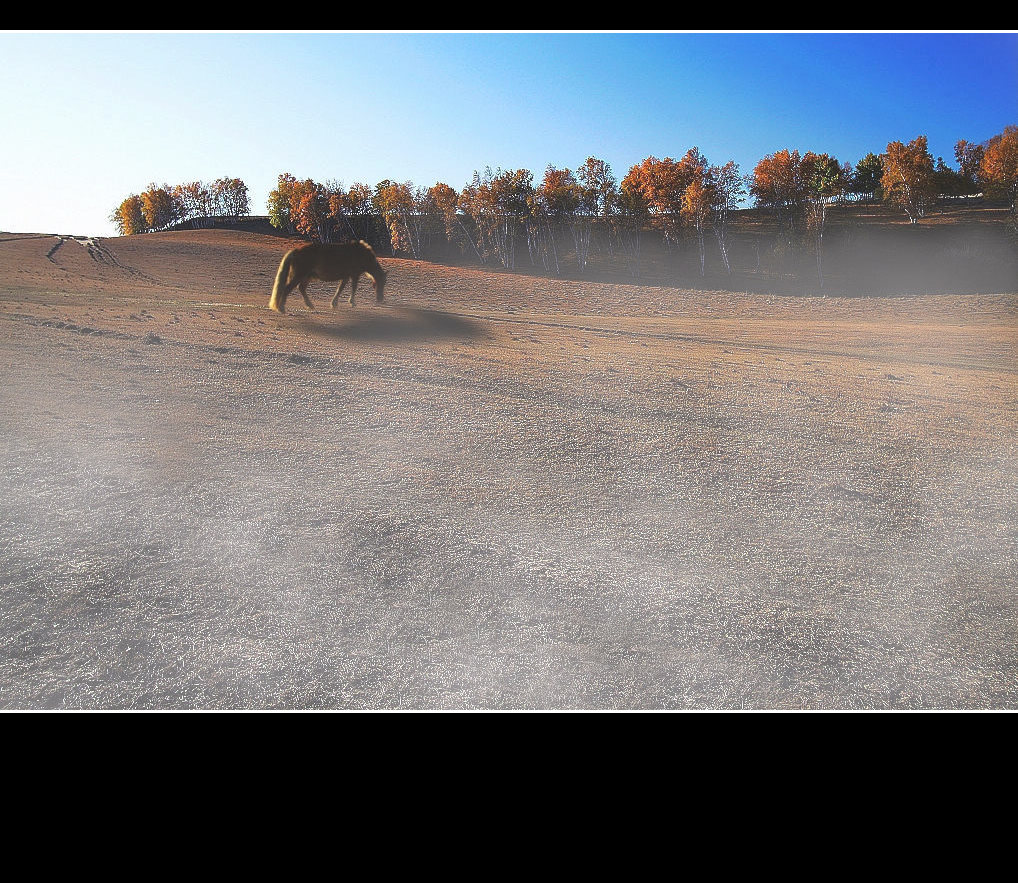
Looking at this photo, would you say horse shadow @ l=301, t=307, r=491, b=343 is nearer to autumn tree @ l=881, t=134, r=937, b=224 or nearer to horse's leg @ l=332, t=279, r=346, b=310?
horse's leg @ l=332, t=279, r=346, b=310

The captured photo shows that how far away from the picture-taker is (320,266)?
6.38 metres

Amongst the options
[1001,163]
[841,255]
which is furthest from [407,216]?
[841,255]

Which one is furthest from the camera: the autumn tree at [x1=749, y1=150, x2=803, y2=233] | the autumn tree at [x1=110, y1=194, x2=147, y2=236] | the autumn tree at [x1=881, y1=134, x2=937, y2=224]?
the autumn tree at [x1=881, y1=134, x2=937, y2=224]

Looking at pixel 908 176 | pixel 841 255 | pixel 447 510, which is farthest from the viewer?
pixel 841 255

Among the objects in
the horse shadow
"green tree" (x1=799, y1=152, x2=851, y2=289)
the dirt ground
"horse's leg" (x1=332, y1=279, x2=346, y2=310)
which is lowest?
the dirt ground

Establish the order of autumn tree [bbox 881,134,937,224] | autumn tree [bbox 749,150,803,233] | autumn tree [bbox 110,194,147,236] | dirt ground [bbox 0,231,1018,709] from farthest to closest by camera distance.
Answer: autumn tree [bbox 881,134,937,224] < autumn tree [bbox 749,150,803,233] < autumn tree [bbox 110,194,147,236] < dirt ground [bbox 0,231,1018,709]

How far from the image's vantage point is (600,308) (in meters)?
10.5

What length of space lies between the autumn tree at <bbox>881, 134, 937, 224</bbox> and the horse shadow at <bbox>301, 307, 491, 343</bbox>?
8786mm

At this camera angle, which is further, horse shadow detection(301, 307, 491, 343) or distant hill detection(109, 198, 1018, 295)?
distant hill detection(109, 198, 1018, 295)

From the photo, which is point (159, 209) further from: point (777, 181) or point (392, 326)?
Answer: point (777, 181)

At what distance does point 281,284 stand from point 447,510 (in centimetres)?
403

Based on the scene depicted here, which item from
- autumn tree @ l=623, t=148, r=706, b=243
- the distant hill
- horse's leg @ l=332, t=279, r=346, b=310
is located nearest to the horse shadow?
horse's leg @ l=332, t=279, r=346, b=310

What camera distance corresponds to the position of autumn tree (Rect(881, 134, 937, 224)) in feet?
34.3

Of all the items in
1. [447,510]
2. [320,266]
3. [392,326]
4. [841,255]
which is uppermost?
[841,255]
